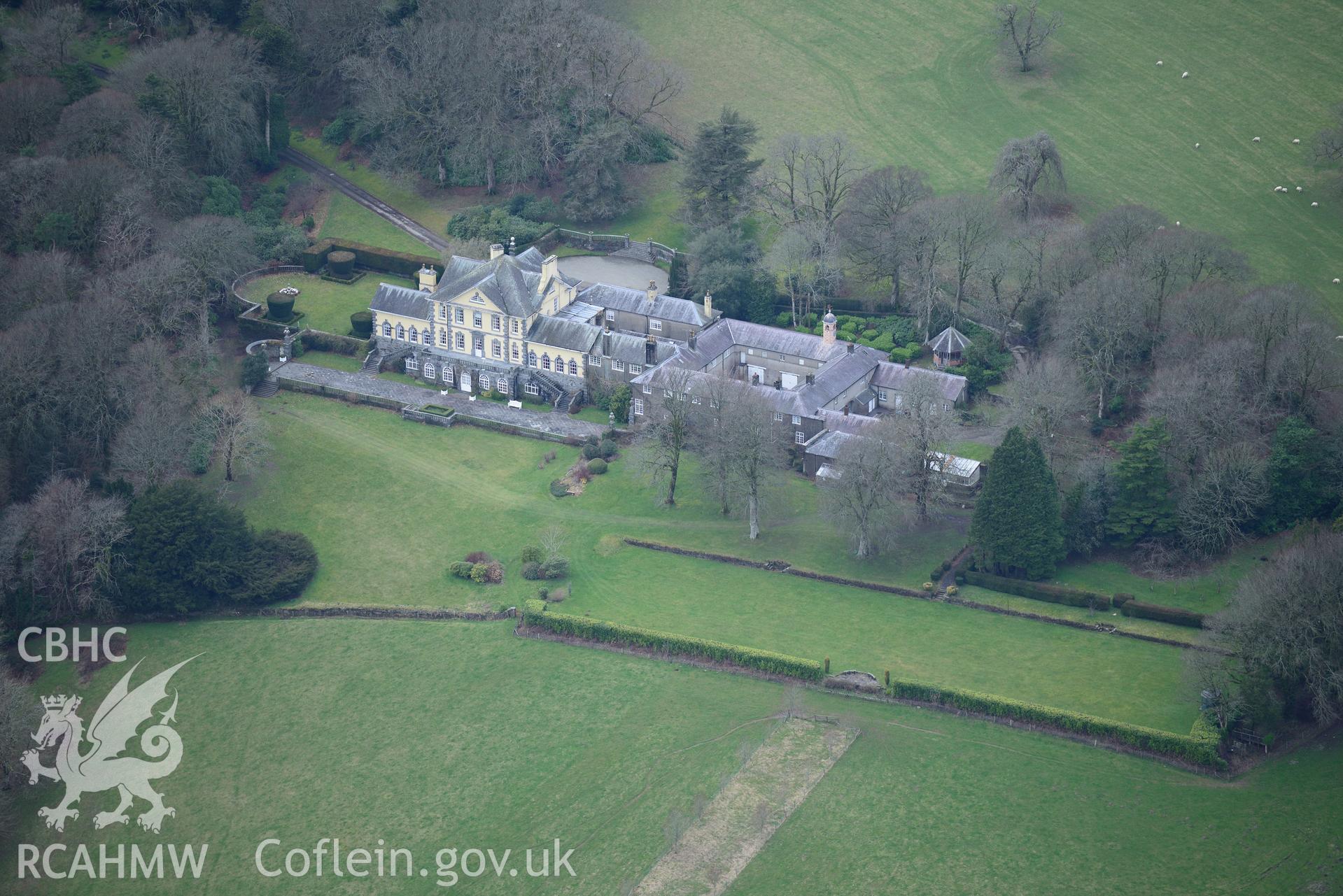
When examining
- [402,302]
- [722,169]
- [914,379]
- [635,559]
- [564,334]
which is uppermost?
[722,169]

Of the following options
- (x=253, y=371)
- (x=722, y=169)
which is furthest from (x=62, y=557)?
(x=722, y=169)

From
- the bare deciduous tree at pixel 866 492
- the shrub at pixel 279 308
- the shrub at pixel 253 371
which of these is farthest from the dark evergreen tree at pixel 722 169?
the shrub at pixel 253 371

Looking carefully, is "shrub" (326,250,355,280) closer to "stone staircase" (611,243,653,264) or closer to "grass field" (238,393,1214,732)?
"grass field" (238,393,1214,732)

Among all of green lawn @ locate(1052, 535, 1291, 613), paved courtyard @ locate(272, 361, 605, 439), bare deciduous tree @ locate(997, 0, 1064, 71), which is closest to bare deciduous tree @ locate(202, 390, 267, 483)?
paved courtyard @ locate(272, 361, 605, 439)

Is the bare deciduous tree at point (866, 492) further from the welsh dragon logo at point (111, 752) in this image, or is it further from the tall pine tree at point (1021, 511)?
the welsh dragon logo at point (111, 752)

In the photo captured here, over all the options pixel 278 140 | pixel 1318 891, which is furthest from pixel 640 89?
pixel 1318 891

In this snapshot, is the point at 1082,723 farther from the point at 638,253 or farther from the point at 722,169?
the point at 638,253

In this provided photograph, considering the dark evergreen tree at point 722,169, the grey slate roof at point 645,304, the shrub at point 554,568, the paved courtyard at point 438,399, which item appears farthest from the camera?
the dark evergreen tree at point 722,169

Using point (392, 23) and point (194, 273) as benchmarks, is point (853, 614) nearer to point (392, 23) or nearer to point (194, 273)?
point (194, 273)
